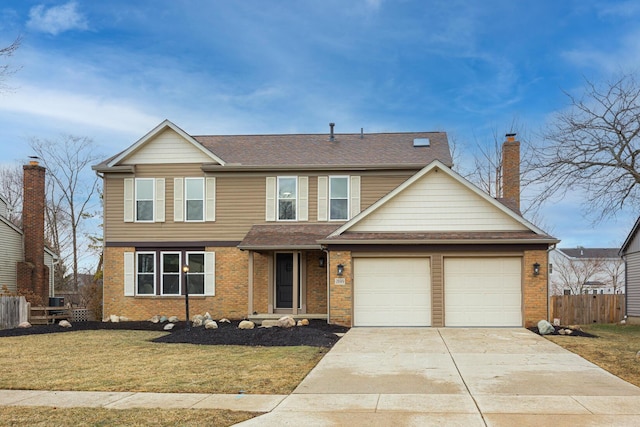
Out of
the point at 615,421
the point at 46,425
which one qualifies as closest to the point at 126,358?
the point at 46,425

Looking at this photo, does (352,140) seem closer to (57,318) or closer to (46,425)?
(57,318)

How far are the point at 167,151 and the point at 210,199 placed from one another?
7.84 ft

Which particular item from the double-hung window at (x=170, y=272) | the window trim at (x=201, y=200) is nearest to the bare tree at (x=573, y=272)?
the window trim at (x=201, y=200)

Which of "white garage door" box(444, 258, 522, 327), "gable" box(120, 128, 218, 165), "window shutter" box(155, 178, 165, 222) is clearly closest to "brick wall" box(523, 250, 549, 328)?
"white garage door" box(444, 258, 522, 327)

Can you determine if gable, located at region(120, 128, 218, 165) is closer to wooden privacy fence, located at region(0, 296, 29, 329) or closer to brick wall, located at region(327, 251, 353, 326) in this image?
wooden privacy fence, located at region(0, 296, 29, 329)

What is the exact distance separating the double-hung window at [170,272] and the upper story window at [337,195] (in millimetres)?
5880

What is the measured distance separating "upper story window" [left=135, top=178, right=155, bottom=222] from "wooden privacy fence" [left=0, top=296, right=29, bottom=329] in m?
4.84

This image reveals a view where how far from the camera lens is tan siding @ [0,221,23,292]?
994 inches

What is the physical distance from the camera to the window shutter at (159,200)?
22266 millimetres

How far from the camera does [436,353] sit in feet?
42.3

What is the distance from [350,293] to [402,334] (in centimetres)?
247

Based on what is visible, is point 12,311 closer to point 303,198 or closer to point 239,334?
point 239,334

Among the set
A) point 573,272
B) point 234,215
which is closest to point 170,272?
point 234,215

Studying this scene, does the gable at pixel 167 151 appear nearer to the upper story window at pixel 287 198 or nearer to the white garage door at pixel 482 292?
the upper story window at pixel 287 198
